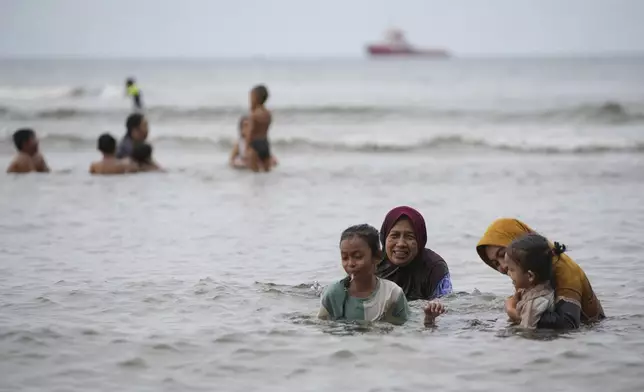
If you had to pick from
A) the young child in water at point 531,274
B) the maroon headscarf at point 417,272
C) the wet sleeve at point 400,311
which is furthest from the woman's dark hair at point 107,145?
the young child in water at point 531,274

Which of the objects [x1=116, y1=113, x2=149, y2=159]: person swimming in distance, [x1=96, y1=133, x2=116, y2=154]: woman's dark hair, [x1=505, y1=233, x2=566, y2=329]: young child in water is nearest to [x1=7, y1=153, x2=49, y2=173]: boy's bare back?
[x1=96, y1=133, x2=116, y2=154]: woman's dark hair

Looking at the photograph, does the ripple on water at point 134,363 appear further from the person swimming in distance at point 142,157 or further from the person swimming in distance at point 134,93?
the person swimming in distance at point 134,93

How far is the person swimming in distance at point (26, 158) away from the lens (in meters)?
17.0

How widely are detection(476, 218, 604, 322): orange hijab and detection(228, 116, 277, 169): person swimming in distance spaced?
10842 millimetres

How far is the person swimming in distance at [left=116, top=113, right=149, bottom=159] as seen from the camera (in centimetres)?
1700

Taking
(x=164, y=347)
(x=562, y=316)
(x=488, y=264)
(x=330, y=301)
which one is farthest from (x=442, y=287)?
(x=164, y=347)

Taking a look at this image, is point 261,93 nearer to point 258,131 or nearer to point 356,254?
point 258,131

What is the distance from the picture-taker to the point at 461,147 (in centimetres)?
2338

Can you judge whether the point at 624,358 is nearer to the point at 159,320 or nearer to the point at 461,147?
the point at 159,320

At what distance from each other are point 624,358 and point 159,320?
123 inches

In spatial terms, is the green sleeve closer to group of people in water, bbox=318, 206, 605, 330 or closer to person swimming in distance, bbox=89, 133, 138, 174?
group of people in water, bbox=318, 206, 605, 330

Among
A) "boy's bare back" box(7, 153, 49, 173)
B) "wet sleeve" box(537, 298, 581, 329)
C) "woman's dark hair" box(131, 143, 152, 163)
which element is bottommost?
"wet sleeve" box(537, 298, 581, 329)

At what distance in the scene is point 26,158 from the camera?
670 inches

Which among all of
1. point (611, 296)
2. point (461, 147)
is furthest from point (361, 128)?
point (611, 296)
